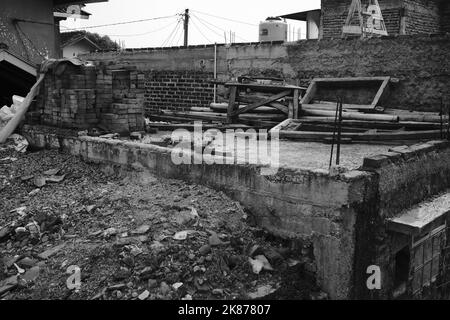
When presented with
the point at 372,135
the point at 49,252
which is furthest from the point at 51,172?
the point at 372,135

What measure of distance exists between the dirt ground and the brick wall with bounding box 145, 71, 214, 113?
6077 mm

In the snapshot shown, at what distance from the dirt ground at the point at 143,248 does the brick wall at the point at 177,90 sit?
608cm

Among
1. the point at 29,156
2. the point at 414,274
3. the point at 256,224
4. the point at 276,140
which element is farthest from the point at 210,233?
the point at 29,156

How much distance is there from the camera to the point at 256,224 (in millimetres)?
5035

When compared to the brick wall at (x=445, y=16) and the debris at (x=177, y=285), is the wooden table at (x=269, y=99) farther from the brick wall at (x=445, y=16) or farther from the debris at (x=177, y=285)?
the brick wall at (x=445, y=16)

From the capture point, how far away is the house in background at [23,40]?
11.5m

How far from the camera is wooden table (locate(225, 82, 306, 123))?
8641mm

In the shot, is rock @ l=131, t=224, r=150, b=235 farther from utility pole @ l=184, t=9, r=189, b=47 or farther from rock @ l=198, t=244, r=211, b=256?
utility pole @ l=184, t=9, r=189, b=47

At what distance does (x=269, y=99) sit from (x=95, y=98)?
3.37 meters

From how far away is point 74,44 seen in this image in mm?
26828

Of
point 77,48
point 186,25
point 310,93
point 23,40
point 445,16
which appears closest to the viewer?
point 310,93

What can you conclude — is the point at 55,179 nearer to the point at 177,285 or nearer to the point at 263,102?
the point at 177,285

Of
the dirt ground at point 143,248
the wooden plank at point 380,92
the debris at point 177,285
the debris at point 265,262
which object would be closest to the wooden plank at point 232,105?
the wooden plank at point 380,92
